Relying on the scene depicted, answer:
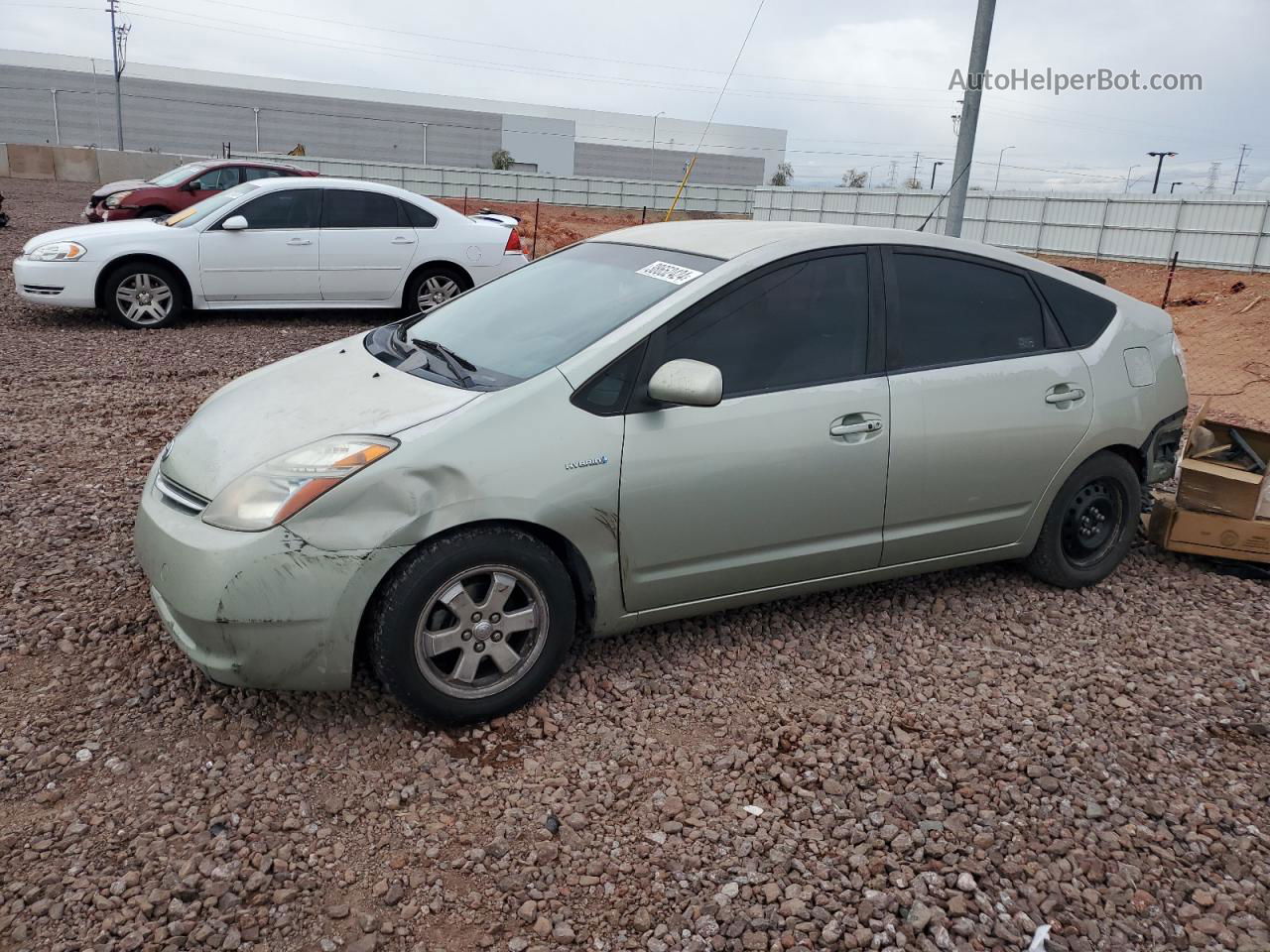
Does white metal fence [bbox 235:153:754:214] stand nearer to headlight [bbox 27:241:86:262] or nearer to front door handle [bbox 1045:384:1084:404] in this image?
headlight [bbox 27:241:86:262]

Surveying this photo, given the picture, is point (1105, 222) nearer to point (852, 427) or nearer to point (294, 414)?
point (852, 427)

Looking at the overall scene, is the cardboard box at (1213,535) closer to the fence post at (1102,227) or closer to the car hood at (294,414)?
the car hood at (294,414)

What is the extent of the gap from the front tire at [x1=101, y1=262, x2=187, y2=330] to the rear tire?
2206mm

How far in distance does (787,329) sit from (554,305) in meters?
0.93

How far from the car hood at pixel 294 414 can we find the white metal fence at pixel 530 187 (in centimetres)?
3882

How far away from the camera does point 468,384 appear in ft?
11.6

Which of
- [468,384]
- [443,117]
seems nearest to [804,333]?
[468,384]

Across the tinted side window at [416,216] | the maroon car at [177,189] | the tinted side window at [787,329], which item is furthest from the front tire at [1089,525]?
the maroon car at [177,189]

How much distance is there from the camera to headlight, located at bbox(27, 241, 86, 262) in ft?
30.8

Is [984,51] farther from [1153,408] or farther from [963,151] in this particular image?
[1153,408]

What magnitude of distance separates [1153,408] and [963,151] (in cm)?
497

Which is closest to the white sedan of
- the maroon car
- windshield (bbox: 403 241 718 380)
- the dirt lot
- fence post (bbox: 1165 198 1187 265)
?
the dirt lot

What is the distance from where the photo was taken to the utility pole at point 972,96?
8586mm

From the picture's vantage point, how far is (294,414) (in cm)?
351
